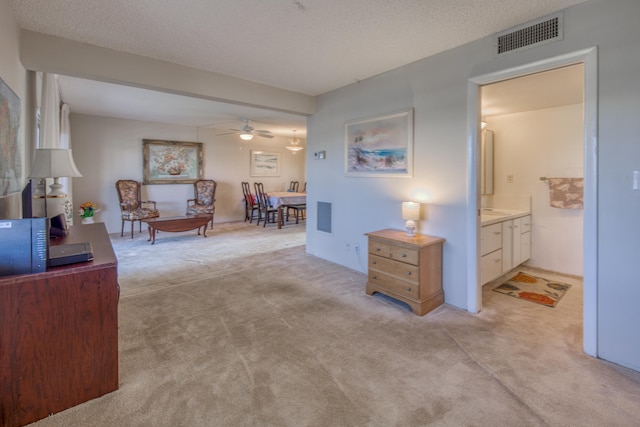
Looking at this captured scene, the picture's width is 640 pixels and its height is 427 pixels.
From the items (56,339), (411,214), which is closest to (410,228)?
(411,214)

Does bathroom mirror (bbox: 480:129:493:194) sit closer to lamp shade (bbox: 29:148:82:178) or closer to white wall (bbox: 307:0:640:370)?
white wall (bbox: 307:0:640:370)

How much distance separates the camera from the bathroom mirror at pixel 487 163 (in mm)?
4384

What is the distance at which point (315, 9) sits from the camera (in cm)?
219

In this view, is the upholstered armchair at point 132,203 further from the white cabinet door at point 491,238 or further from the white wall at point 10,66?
the white cabinet door at point 491,238

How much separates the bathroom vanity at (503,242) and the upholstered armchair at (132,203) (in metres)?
5.83

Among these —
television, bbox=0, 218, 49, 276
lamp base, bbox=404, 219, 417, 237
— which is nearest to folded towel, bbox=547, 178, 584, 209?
lamp base, bbox=404, 219, 417, 237

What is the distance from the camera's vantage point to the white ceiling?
2.14 metres

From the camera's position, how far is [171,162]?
721 centimetres

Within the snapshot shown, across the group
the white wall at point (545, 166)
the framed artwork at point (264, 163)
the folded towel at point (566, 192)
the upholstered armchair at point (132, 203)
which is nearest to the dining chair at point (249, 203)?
the framed artwork at point (264, 163)

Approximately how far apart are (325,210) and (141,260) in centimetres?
277

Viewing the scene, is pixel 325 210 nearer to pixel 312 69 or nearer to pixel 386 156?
pixel 386 156

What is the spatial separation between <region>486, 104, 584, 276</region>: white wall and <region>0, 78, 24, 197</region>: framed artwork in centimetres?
524

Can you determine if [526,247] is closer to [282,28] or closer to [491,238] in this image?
[491,238]

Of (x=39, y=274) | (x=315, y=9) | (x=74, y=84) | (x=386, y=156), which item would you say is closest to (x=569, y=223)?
(x=386, y=156)
